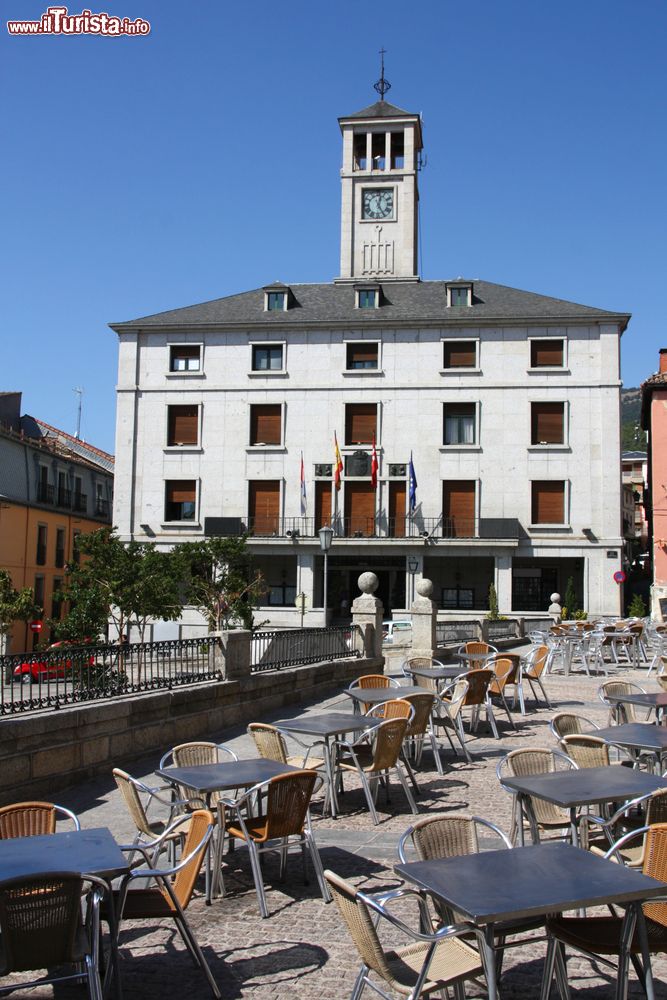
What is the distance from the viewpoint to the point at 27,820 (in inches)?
208

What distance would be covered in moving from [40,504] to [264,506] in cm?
1196

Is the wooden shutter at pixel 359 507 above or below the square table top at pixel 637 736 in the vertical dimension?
above

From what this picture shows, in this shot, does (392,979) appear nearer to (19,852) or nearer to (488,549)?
(19,852)

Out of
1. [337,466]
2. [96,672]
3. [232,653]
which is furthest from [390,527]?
[96,672]

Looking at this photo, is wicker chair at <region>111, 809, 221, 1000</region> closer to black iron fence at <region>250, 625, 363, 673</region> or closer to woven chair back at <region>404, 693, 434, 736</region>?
woven chair back at <region>404, 693, 434, 736</region>

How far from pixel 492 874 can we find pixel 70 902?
180 centimetres

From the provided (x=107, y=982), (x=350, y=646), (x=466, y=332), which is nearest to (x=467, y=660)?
(x=350, y=646)

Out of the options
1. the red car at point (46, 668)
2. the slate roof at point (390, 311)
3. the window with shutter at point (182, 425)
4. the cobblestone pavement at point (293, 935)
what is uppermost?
the slate roof at point (390, 311)

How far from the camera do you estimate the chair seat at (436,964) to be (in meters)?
3.88

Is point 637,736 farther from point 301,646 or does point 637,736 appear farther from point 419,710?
point 301,646

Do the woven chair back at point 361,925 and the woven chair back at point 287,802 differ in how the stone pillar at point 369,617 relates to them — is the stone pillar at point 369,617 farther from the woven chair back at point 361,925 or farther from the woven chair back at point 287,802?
the woven chair back at point 361,925

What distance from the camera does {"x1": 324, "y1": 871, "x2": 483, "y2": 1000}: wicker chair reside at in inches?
146

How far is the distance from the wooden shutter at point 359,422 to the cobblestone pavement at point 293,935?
29991mm

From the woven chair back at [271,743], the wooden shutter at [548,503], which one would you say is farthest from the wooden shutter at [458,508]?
the woven chair back at [271,743]
